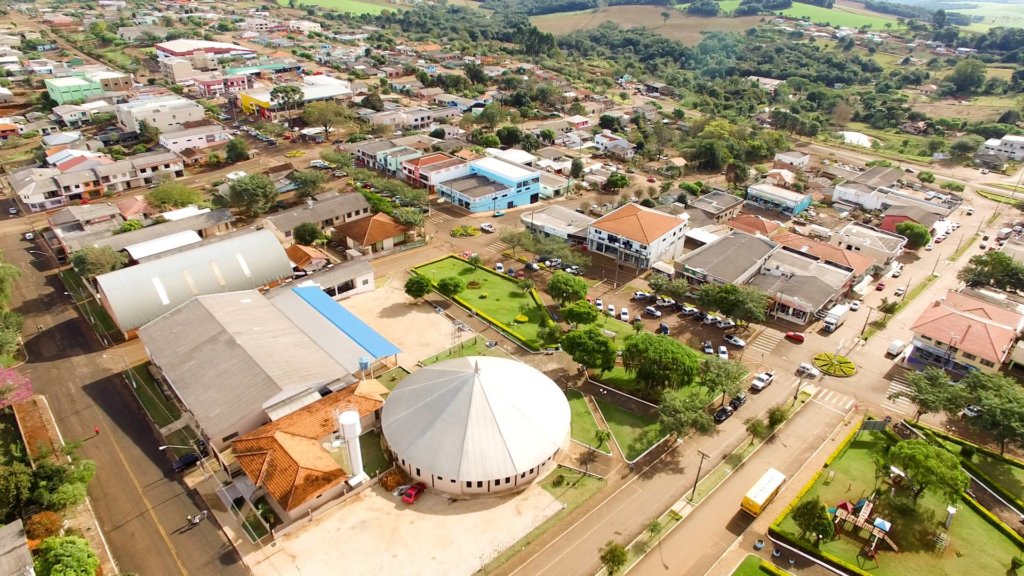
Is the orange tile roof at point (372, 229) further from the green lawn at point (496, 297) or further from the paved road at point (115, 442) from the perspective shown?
the paved road at point (115, 442)

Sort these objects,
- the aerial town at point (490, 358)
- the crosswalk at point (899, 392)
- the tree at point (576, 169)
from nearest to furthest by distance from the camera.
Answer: the aerial town at point (490, 358), the crosswalk at point (899, 392), the tree at point (576, 169)

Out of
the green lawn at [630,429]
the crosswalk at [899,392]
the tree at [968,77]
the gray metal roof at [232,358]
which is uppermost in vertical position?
the tree at [968,77]

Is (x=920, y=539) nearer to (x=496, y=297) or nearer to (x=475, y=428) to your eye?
(x=475, y=428)

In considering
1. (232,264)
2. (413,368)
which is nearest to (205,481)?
(413,368)

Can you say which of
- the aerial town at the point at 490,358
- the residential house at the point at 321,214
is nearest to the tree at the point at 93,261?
the aerial town at the point at 490,358

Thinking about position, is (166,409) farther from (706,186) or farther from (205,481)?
(706,186)

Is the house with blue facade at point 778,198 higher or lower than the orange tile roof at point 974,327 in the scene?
lower
